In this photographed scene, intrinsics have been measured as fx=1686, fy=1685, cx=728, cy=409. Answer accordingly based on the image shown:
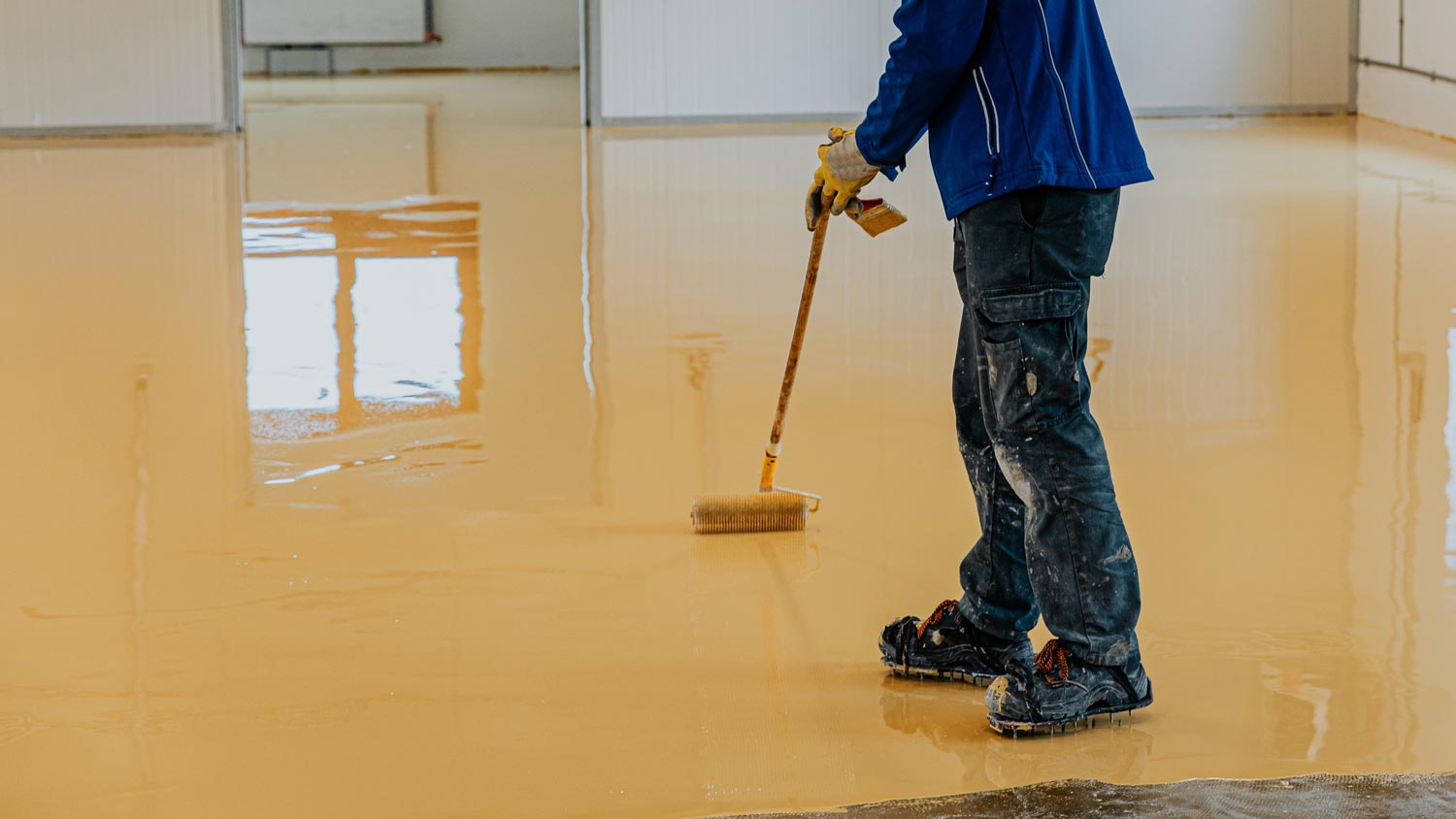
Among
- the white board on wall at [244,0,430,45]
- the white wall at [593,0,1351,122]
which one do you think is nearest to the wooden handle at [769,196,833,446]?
the white wall at [593,0,1351,122]

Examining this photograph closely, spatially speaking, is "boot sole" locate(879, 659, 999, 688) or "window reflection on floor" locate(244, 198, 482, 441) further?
"window reflection on floor" locate(244, 198, 482, 441)

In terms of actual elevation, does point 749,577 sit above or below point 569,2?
below

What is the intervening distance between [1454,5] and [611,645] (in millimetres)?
7767

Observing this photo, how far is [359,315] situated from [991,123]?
3.22 m

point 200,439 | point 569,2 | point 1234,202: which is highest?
point 569,2

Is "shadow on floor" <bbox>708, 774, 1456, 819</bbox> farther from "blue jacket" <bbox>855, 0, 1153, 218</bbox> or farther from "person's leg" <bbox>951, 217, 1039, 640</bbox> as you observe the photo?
"blue jacket" <bbox>855, 0, 1153, 218</bbox>

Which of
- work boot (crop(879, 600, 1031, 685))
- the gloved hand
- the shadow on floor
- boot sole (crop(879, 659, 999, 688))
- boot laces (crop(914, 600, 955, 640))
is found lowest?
the shadow on floor

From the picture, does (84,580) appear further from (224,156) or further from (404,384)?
(224,156)

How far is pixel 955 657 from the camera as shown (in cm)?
240

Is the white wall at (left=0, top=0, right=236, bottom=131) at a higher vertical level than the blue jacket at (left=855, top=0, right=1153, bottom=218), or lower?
higher

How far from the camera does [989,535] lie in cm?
237

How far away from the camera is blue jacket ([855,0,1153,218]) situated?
2051 mm

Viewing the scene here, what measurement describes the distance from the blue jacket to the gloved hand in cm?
14

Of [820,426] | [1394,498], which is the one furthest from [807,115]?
[1394,498]
